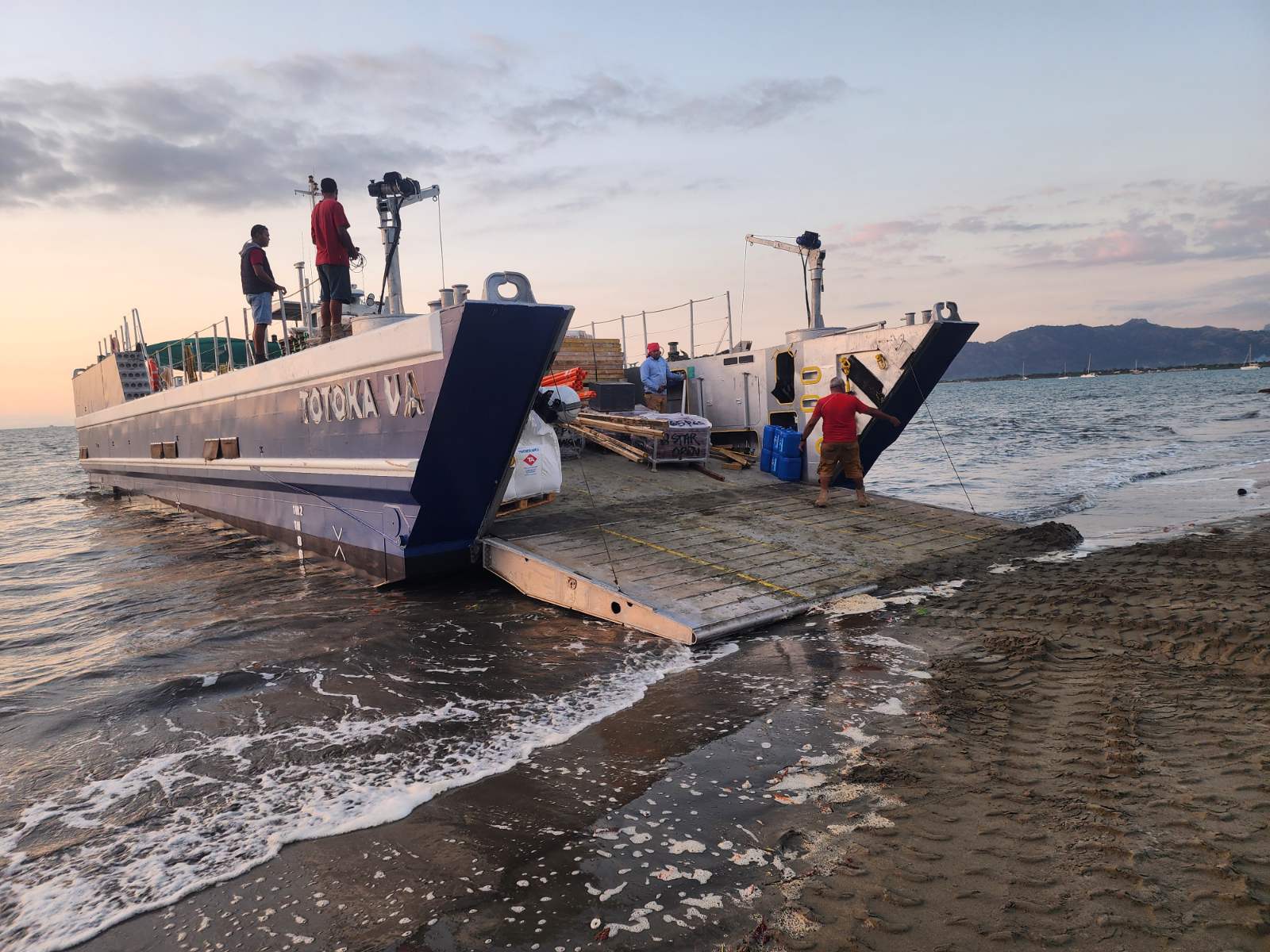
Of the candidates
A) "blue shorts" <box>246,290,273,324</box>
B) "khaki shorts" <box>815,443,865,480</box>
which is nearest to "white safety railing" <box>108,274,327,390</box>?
"blue shorts" <box>246,290,273,324</box>

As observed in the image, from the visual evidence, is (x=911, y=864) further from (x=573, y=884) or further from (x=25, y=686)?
(x=25, y=686)

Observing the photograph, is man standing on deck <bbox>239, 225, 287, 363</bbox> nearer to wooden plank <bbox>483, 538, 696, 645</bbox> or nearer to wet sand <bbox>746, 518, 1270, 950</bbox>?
wooden plank <bbox>483, 538, 696, 645</bbox>

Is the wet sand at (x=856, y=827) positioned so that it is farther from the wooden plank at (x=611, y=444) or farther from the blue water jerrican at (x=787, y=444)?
the wooden plank at (x=611, y=444)

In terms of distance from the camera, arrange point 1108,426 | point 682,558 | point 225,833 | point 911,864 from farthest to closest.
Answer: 1. point 1108,426
2. point 682,558
3. point 225,833
4. point 911,864

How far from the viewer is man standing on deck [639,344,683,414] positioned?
14.2m

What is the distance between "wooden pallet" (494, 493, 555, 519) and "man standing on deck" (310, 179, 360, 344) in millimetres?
2950

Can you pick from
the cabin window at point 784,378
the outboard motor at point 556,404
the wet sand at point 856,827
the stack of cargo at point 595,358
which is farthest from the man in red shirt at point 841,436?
the stack of cargo at point 595,358

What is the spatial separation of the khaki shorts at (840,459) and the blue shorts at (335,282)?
665cm

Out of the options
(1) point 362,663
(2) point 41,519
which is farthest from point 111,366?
(1) point 362,663

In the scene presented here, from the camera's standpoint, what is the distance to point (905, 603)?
6695mm

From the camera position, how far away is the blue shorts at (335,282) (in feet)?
28.5

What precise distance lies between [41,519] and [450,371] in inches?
708

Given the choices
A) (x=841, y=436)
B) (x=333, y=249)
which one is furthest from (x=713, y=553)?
(x=333, y=249)

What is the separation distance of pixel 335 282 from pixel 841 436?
6.93 meters
